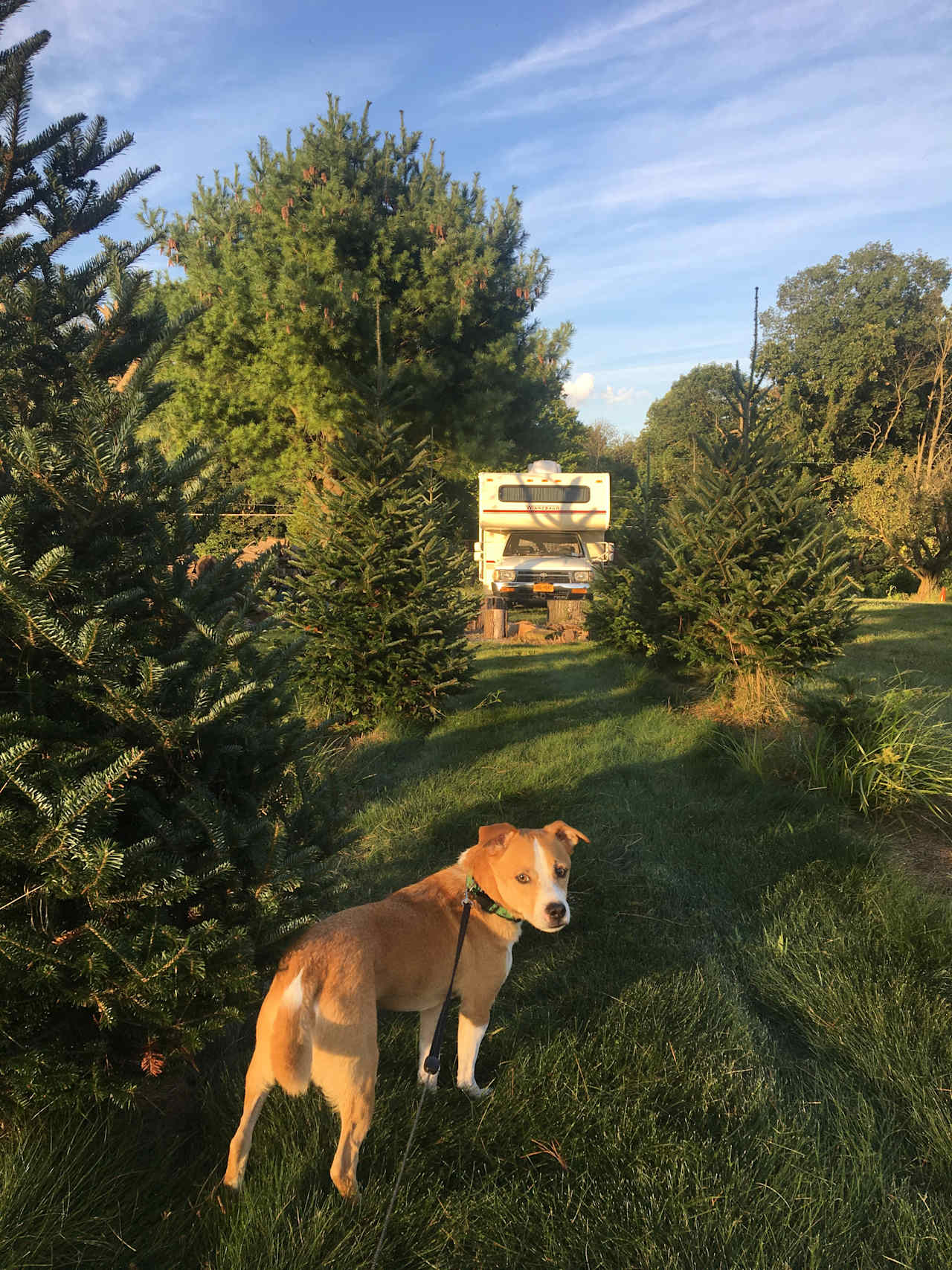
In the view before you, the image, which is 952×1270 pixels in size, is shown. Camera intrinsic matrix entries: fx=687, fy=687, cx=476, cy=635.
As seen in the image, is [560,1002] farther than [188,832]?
Yes

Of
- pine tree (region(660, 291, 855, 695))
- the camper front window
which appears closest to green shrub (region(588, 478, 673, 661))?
pine tree (region(660, 291, 855, 695))

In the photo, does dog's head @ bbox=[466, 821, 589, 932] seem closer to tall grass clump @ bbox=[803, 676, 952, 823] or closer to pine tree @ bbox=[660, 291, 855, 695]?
tall grass clump @ bbox=[803, 676, 952, 823]

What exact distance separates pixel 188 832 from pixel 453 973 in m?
1.09

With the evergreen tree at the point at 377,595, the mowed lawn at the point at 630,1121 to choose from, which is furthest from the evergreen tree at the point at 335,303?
the mowed lawn at the point at 630,1121

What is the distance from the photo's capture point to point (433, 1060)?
238cm

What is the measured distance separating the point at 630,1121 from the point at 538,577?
16618 mm

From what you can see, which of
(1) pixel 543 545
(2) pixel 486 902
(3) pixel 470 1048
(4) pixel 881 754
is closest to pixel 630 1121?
(3) pixel 470 1048

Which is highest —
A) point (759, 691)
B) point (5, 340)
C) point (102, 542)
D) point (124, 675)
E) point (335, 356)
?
point (335, 356)

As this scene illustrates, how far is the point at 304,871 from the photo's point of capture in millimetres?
2406

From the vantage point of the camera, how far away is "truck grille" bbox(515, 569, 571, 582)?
1852 centimetres

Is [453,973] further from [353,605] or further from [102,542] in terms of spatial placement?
[353,605]

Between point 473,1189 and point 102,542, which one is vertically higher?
point 102,542

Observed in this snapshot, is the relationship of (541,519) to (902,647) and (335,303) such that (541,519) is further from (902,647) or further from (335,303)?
(902,647)

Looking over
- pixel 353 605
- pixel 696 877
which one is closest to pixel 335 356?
pixel 353 605
